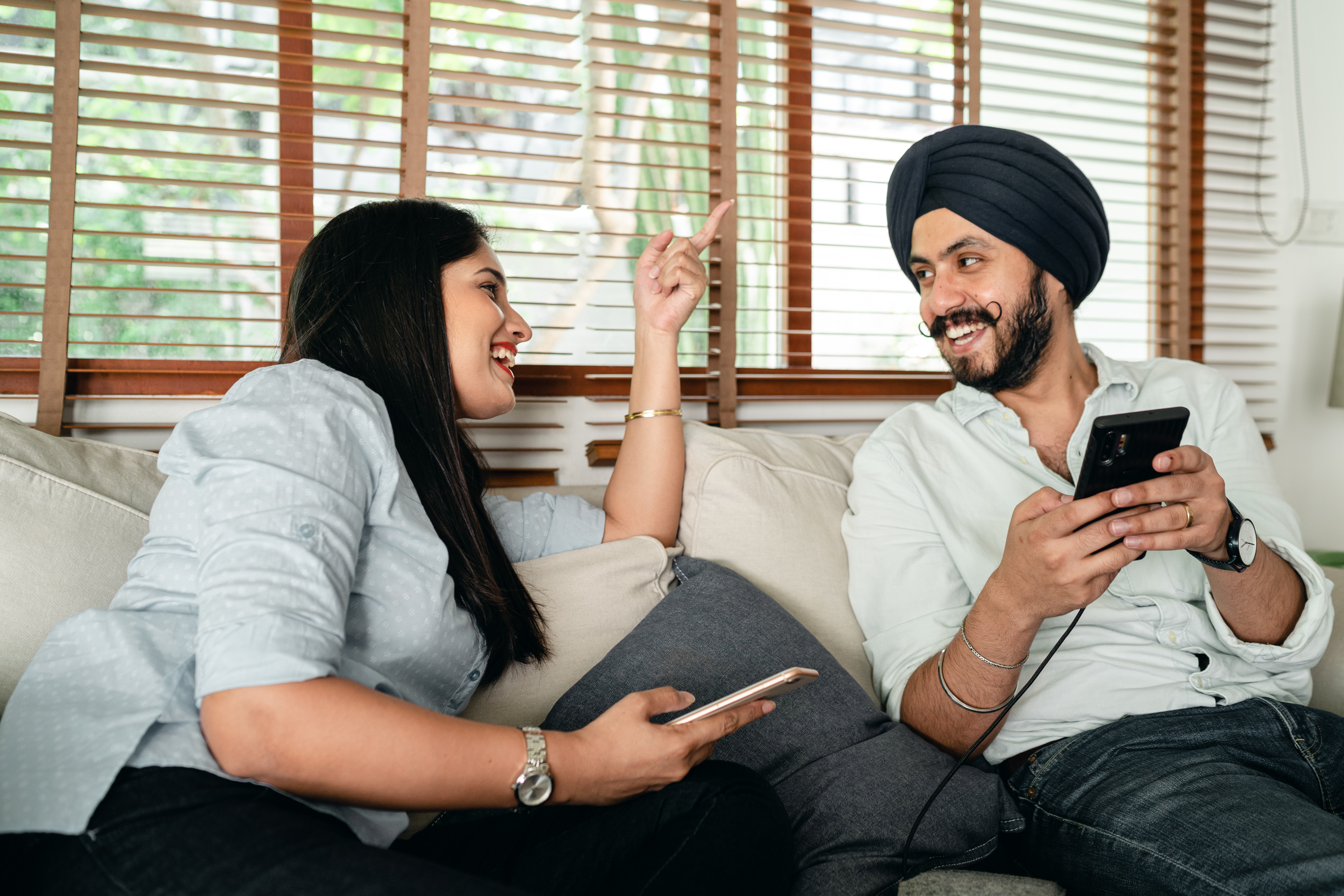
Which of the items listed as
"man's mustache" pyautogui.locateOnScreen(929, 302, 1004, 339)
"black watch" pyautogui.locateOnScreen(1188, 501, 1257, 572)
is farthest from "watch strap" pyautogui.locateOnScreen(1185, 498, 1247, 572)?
"man's mustache" pyautogui.locateOnScreen(929, 302, 1004, 339)

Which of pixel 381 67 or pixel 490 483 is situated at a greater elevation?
pixel 381 67

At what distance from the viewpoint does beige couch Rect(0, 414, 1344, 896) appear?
1135 mm

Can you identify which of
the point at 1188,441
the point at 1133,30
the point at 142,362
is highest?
the point at 1133,30

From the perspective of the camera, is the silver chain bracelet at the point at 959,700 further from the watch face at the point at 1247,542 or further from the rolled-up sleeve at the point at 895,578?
the watch face at the point at 1247,542

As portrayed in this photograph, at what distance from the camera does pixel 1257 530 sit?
1328mm

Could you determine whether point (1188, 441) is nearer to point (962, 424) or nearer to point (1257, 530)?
point (1257, 530)

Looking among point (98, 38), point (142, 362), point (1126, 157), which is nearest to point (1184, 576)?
point (1126, 157)

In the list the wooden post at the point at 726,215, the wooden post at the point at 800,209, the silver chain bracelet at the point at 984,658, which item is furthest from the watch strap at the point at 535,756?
the wooden post at the point at 800,209

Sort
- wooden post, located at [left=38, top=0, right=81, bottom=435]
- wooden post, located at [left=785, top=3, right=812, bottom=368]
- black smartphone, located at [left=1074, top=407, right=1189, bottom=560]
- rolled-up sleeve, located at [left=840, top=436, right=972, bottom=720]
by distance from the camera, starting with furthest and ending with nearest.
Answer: wooden post, located at [left=785, top=3, right=812, bottom=368]
wooden post, located at [left=38, top=0, right=81, bottom=435]
rolled-up sleeve, located at [left=840, top=436, right=972, bottom=720]
black smartphone, located at [left=1074, top=407, right=1189, bottom=560]

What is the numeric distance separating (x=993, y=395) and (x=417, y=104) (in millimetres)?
1315

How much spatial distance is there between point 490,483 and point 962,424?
3.14ft

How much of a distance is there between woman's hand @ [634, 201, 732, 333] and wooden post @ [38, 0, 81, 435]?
107 centimetres

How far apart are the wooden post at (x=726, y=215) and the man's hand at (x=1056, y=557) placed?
102 cm

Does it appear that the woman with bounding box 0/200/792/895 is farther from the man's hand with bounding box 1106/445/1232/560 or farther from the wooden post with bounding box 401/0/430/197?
the wooden post with bounding box 401/0/430/197
